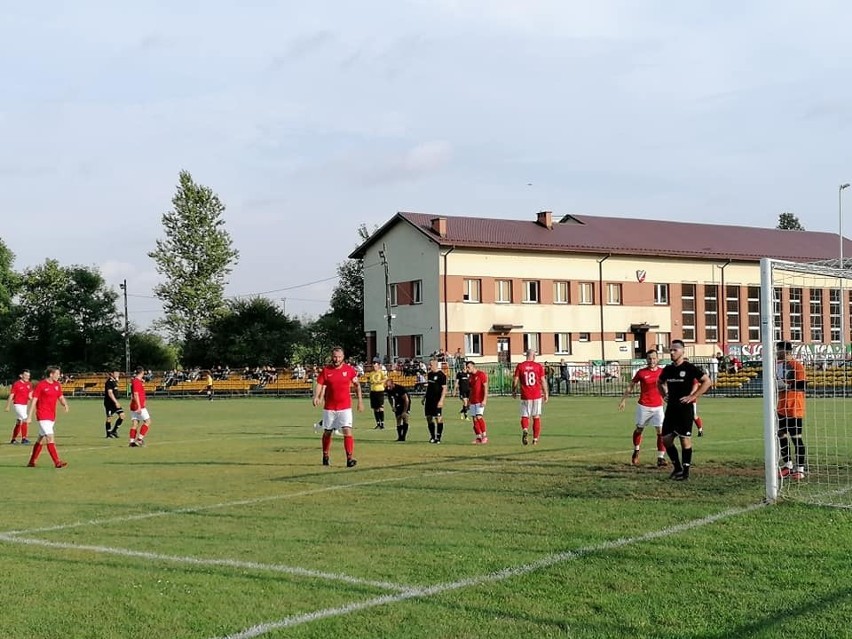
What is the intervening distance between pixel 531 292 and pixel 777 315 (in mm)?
50296

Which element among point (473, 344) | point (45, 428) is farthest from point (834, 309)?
point (473, 344)

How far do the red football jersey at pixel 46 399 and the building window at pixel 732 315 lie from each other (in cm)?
5806

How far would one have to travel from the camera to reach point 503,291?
62.1 metres

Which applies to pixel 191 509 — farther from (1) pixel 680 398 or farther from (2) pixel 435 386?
(2) pixel 435 386

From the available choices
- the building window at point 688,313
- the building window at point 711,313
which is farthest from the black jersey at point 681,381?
the building window at point 711,313

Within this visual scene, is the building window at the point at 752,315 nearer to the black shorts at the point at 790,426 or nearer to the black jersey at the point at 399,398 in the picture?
the black jersey at the point at 399,398

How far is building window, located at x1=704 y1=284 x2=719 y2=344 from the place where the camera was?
68062mm

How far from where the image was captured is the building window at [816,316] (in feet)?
54.6

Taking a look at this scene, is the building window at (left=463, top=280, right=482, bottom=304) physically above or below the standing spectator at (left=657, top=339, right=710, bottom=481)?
above

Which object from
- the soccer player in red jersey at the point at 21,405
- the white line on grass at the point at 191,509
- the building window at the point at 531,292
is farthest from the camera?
the building window at the point at 531,292

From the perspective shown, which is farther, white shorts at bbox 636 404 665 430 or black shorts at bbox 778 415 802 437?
white shorts at bbox 636 404 665 430

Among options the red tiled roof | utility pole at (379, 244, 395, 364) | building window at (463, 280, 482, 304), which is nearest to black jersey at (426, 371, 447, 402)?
utility pole at (379, 244, 395, 364)

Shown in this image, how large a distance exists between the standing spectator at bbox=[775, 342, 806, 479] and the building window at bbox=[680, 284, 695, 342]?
55.3 m

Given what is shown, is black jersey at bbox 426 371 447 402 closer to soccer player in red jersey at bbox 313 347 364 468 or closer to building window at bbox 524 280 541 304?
soccer player in red jersey at bbox 313 347 364 468
